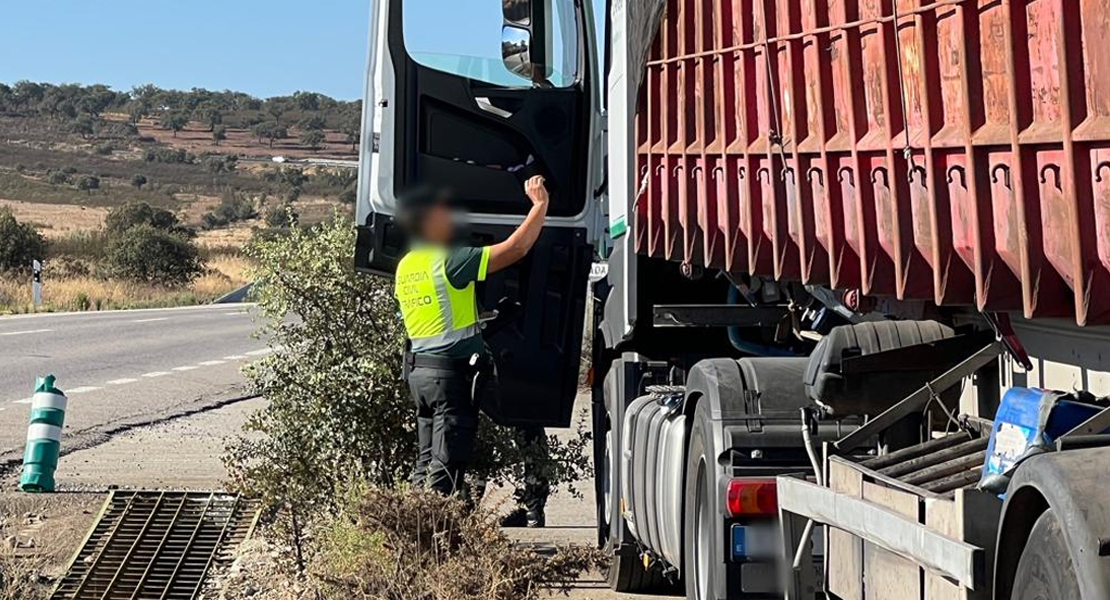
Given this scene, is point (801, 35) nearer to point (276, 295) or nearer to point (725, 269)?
point (725, 269)

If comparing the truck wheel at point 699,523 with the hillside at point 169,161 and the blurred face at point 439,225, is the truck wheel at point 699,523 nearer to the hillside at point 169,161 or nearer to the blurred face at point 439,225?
the blurred face at point 439,225

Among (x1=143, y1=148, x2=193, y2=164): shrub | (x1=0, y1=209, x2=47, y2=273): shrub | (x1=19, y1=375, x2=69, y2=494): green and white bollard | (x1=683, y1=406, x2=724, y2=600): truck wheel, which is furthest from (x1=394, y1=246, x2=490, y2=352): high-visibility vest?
(x1=143, y1=148, x2=193, y2=164): shrub

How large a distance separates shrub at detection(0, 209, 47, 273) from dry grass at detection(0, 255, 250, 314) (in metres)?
0.92

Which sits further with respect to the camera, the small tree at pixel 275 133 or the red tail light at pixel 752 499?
the small tree at pixel 275 133

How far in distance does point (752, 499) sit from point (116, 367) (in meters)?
17.5

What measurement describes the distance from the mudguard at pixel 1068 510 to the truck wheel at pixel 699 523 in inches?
88.8

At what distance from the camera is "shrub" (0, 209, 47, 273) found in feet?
175

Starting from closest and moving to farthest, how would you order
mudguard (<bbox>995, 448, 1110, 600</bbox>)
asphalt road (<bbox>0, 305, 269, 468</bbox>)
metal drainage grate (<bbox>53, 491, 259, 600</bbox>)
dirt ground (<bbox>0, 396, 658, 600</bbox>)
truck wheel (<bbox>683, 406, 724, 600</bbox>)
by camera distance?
mudguard (<bbox>995, 448, 1110, 600</bbox>)
truck wheel (<bbox>683, 406, 724, 600</bbox>)
metal drainage grate (<bbox>53, 491, 259, 600</bbox>)
dirt ground (<bbox>0, 396, 658, 600</bbox>)
asphalt road (<bbox>0, 305, 269, 468</bbox>)

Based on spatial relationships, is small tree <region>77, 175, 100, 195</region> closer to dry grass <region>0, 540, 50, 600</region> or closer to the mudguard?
dry grass <region>0, 540, 50, 600</region>

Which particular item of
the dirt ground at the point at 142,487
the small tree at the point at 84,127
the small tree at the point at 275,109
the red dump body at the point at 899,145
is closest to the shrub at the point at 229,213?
the small tree at the point at 84,127

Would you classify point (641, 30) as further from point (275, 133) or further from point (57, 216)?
point (275, 133)

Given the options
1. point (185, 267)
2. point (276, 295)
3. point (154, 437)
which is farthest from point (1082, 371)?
point (185, 267)

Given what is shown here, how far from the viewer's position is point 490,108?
8984 millimetres

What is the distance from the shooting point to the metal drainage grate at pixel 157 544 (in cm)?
862
